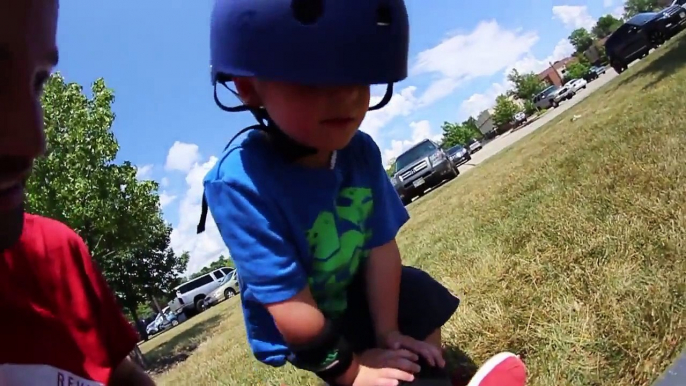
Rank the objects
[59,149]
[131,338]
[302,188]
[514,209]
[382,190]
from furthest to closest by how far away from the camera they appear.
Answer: [59,149] → [514,209] → [382,190] → [302,188] → [131,338]

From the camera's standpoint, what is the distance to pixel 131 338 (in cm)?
151

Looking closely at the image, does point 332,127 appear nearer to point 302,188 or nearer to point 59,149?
point 302,188

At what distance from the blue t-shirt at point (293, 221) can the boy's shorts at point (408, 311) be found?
0.17ft

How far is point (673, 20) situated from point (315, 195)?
66.2 ft

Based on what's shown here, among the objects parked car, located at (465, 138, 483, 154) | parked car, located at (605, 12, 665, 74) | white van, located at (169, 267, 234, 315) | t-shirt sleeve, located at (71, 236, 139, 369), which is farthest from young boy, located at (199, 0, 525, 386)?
parked car, located at (465, 138, 483, 154)

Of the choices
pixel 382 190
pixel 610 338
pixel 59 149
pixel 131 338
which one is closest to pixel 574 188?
pixel 610 338

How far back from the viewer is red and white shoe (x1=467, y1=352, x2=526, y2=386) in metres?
1.74

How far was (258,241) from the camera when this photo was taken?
1564mm

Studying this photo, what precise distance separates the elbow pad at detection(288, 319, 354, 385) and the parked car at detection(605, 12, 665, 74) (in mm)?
19927

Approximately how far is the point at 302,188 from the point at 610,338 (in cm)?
117

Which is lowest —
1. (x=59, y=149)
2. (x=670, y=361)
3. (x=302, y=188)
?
(x=670, y=361)

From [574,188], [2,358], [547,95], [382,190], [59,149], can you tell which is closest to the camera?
[2,358]

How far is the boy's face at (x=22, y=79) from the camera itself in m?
0.56

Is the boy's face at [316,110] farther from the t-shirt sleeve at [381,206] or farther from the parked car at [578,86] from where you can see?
the parked car at [578,86]
